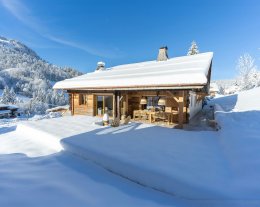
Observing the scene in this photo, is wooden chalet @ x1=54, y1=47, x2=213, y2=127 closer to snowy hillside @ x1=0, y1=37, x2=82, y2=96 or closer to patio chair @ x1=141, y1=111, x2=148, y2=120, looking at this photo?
patio chair @ x1=141, y1=111, x2=148, y2=120

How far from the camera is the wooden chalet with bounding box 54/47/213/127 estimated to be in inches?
325

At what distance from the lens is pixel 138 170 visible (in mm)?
4145

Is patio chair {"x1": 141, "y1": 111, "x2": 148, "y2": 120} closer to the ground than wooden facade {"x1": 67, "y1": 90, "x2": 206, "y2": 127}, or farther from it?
closer to the ground

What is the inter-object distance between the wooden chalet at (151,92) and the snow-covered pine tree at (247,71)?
29374 mm

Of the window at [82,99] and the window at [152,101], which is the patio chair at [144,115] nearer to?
the window at [152,101]

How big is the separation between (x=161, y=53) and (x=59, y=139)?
483 inches

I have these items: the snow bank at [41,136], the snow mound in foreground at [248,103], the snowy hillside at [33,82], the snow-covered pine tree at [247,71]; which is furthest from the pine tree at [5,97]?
the snow-covered pine tree at [247,71]

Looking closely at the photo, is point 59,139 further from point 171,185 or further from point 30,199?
point 171,185

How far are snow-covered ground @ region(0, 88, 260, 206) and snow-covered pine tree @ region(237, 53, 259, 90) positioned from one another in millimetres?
34313

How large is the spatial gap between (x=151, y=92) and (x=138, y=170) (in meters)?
6.86

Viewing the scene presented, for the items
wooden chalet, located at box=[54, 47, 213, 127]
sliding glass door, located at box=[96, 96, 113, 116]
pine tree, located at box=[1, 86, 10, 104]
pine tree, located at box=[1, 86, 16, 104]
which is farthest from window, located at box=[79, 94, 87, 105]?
pine tree, located at box=[1, 86, 16, 104]

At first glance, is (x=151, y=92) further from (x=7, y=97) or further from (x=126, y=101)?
(x=7, y=97)

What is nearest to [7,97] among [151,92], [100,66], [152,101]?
[100,66]

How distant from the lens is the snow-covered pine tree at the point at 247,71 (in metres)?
33.8
